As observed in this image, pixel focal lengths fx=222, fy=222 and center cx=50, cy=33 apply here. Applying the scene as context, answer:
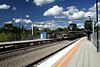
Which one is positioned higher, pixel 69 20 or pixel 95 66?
pixel 69 20

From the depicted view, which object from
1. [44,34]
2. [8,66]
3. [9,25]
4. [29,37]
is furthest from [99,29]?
[9,25]

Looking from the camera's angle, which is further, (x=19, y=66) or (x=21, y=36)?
(x=21, y=36)

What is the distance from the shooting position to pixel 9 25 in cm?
15688

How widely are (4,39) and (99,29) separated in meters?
42.9

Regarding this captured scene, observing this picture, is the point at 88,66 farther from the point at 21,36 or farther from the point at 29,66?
the point at 21,36

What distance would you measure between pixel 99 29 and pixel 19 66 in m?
16.9

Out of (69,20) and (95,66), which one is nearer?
(95,66)

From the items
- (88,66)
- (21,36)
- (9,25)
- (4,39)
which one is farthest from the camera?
(9,25)

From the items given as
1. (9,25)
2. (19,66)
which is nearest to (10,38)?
(19,66)

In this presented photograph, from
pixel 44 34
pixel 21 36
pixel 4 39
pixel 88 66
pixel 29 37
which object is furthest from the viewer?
pixel 44 34

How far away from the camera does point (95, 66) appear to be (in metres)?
13.2

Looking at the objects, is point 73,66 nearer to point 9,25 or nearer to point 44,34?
point 44,34

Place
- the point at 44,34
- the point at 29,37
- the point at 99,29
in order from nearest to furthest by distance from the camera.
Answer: the point at 99,29 < the point at 29,37 < the point at 44,34

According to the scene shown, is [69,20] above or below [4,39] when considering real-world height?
above
